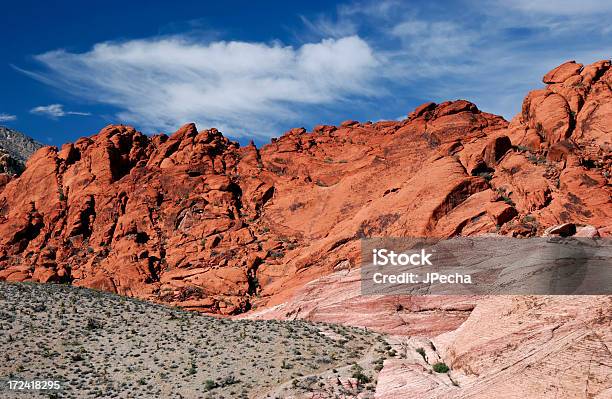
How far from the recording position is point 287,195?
66438mm

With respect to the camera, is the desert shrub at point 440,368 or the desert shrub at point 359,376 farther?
the desert shrub at point 359,376

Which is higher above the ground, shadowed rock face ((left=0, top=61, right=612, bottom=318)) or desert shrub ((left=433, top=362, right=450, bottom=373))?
shadowed rock face ((left=0, top=61, right=612, bottom=318))

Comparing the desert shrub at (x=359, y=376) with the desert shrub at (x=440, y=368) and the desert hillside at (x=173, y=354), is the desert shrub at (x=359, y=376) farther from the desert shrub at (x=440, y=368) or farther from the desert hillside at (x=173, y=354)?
the desert shrub at (x=440, y=368)

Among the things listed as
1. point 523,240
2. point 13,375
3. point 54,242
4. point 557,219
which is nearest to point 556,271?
point 523,240

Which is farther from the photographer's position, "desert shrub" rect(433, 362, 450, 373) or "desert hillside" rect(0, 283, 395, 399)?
"desert hillside" rect(0, 283, 395, 399)

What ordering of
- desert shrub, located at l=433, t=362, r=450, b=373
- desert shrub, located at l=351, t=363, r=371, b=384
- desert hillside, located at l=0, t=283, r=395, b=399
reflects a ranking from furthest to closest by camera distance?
desert hillside, located at l=0, t=283, r=395, b=399
desert shrub, located at l=351, t=363, r=371, b=384
desert shrub, located at l=433, t=362, r=450, b=373

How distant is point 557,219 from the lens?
43.8 meters

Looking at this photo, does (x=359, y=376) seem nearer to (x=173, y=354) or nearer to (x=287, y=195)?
(x=173, y=354)

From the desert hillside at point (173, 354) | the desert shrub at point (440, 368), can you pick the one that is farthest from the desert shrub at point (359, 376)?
the desert shrub at point (440, 368)

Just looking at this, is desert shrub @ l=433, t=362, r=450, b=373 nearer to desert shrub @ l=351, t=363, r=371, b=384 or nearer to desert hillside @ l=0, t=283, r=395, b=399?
desert hillside @ l=0, t=283, r=395, b=399

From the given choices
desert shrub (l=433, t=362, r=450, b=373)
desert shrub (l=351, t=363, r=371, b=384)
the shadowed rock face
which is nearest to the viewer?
desert shrub (l=433, t=362, r=450, b=373)

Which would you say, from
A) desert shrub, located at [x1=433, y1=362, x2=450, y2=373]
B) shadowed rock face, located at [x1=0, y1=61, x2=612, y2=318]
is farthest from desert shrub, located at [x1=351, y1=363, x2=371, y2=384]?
shadowed rock face, located at [x1=0, y1=61, x2=612, y2=318]

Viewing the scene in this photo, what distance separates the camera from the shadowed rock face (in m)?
48.3

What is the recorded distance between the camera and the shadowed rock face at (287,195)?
48312 mm
